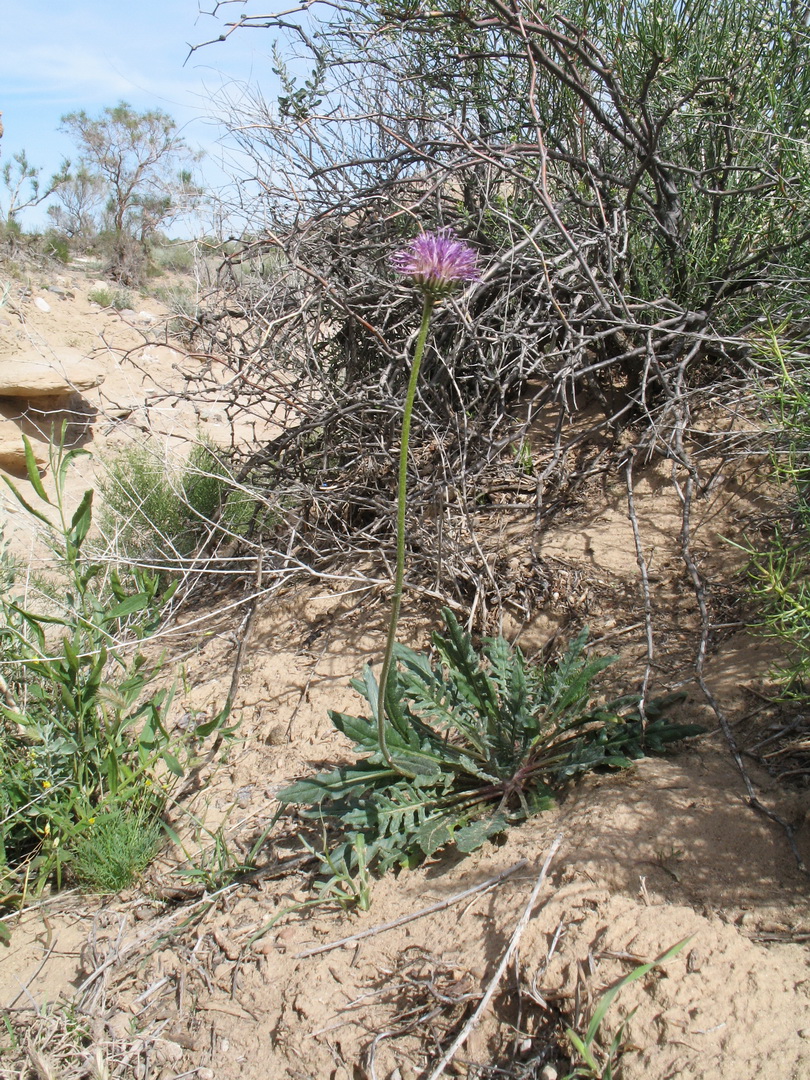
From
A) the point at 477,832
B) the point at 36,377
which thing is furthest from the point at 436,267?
the point at 36,377

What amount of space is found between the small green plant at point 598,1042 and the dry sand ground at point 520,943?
0.06 ft

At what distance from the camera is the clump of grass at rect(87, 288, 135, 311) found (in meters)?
12.8

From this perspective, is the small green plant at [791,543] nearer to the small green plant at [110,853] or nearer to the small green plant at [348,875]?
the small green plant at [348,875]

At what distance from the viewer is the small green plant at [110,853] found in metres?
2.51

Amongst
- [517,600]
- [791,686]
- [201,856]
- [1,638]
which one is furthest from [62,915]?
[791,686]

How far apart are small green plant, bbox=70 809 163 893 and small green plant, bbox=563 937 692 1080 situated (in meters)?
1.58

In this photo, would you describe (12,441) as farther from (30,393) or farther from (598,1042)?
(598,1042)

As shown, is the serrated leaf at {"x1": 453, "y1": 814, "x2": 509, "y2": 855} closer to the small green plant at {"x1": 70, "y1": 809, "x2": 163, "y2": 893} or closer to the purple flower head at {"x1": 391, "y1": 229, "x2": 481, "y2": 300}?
the small green plant at {"x1": 70, "y1": 809, "x2": 163, "y2": 893}

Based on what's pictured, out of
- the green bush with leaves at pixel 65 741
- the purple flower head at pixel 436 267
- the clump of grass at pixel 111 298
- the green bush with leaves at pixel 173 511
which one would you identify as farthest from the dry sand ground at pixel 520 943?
the clump of grass at pixel 111 298

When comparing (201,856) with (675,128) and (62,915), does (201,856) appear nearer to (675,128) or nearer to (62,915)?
(62,915)

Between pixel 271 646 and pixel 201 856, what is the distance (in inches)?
41.8

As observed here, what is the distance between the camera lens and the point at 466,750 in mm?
2408

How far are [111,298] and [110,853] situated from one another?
12602 millimetres

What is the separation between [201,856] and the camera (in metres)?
2.53
